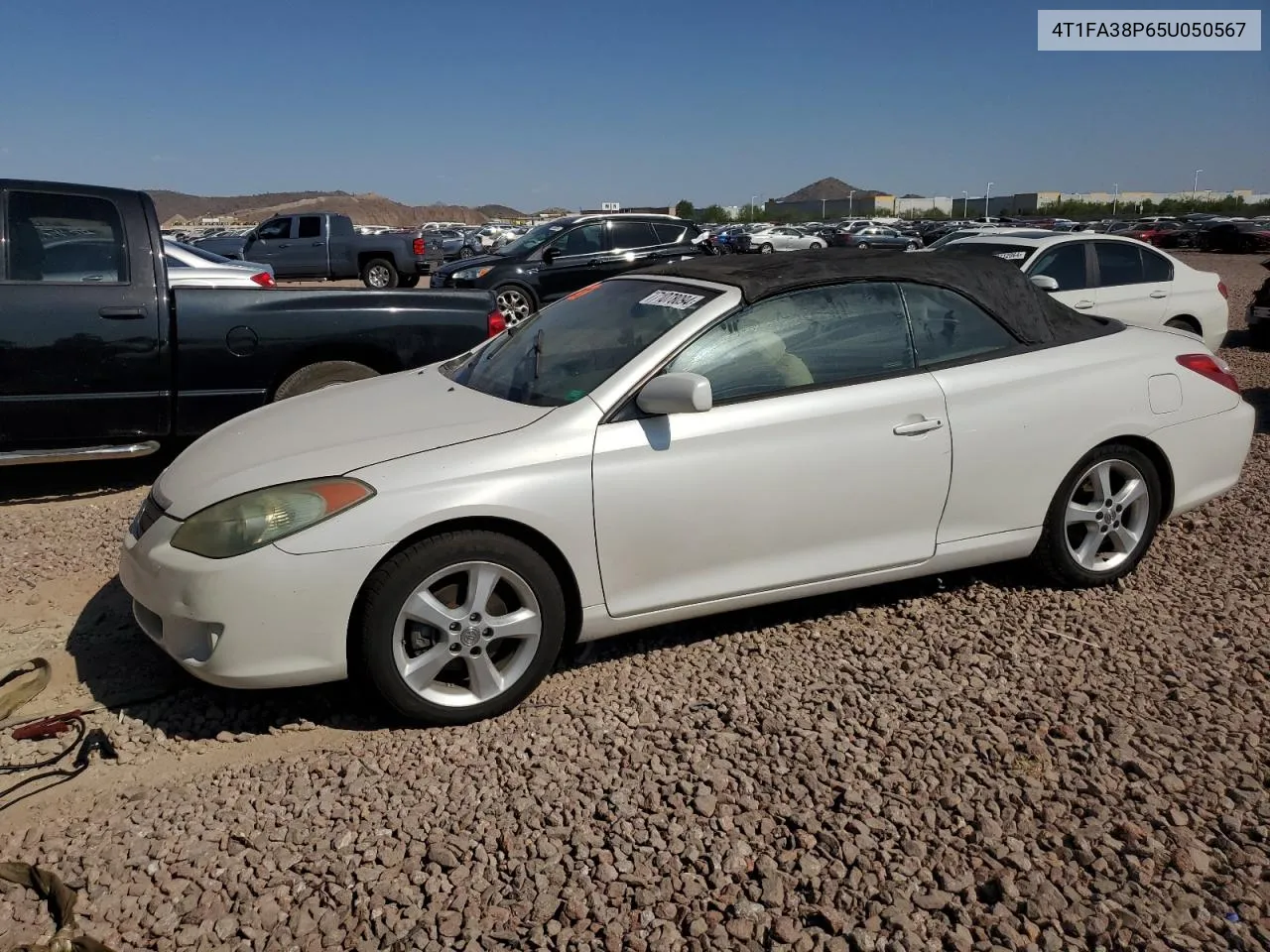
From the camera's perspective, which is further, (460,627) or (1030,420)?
(1030,420)

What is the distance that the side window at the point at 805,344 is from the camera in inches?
150

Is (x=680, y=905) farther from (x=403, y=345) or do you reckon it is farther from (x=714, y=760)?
(x=403, y=345)

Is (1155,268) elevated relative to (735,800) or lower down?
elevated

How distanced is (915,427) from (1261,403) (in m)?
6.76

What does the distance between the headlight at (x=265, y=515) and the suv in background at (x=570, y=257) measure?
11.7m

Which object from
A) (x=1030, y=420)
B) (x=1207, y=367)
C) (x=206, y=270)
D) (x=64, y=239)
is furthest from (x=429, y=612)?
(x=206, y=270)

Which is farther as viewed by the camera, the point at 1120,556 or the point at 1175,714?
the point at 1120,556

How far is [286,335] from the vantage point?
243 inches

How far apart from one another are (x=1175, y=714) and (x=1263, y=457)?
4331 millimetres

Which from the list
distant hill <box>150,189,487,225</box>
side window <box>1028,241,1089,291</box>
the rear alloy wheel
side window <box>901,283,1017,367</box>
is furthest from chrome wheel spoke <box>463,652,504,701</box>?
distant hill <box>150,189,487,225</box>

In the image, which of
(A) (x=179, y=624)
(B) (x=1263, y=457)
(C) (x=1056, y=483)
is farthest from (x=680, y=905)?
(B) (x=1263, y=457)

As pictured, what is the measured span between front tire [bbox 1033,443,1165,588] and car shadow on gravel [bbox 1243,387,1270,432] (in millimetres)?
4134

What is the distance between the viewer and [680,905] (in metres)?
2.60

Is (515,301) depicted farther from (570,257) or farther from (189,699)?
(189,699)
